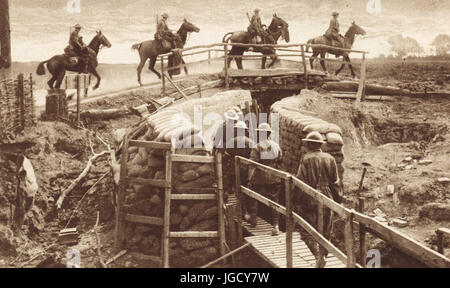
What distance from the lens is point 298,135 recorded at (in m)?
9.40

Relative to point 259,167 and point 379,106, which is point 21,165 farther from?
point 379,106

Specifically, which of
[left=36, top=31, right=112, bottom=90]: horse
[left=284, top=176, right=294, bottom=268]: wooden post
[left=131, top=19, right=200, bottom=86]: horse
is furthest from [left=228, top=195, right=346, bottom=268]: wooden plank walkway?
[left=131, top=19, right=200, bottom=86]: horse

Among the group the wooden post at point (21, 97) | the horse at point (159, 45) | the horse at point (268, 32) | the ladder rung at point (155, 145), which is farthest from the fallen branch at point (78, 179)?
the horse at point (268, 32)

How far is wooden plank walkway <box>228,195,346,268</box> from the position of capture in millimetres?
6629

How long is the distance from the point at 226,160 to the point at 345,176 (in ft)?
9.82

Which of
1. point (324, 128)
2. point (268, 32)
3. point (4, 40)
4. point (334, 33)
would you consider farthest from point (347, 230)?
point (334, 33)

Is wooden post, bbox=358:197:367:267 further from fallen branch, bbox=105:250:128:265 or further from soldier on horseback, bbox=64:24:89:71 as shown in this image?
soldier on horseback, bbox=64:24:89:71

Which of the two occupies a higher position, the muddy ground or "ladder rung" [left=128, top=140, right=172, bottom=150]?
"ladder rung" [left=128, top=140, right=172, bottom=150]

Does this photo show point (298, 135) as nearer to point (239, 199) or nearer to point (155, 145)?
point (239, 199)

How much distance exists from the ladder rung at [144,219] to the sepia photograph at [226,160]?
2 cm

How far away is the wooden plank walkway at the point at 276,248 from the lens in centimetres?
663

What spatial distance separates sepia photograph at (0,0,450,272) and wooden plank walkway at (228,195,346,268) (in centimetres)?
3

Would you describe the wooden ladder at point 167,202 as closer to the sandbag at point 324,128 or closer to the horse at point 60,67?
the sandbag at point 324,128
